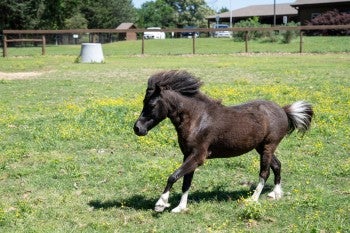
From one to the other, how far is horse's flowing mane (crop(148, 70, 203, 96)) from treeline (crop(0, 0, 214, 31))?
220ft

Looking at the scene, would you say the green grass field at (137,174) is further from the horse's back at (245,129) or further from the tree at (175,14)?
the tree at (175,14)

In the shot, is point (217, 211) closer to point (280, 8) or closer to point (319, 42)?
point (319, 42)

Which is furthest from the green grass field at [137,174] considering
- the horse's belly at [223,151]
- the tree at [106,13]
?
the tree at [106,13]

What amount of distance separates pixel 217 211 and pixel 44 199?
2.35 metres

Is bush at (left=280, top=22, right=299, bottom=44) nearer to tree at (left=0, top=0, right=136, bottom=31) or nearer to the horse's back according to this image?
the horse's back

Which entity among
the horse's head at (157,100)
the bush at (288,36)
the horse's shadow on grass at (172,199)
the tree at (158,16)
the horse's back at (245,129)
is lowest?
the horse's shadow on grass at (172,199)

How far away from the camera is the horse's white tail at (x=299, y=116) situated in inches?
264

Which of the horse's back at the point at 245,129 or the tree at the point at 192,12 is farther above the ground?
the tree at the point at 192,12

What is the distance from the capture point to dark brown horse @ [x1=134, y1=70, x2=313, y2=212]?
5.88m

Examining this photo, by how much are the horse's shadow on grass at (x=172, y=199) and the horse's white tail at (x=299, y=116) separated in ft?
3.71

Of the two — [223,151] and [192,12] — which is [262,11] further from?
[223,151]

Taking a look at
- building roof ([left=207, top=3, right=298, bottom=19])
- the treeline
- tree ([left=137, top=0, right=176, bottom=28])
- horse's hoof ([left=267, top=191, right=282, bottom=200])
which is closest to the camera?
horse's hoof ([left=267, top=191, right=282, bottom=200])

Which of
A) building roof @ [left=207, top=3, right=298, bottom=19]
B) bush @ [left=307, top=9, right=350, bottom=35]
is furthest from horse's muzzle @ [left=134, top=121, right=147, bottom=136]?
building roof @ [left=207, top=3, right=298, bottom=19]

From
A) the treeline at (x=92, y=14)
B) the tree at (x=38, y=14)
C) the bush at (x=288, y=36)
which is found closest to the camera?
the bush at (x=288, y=36)
